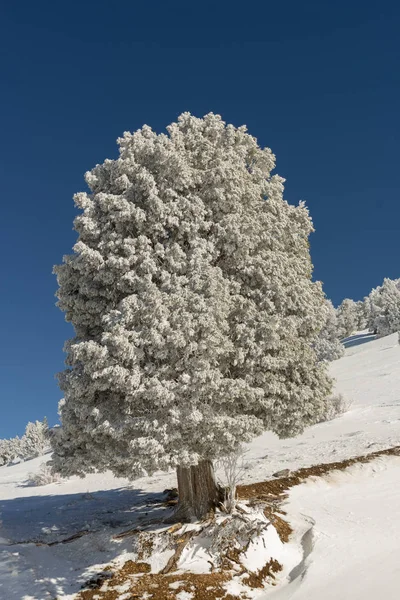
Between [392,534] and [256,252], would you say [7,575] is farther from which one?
[256,252]

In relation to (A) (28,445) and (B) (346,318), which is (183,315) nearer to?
(A) (28,445)

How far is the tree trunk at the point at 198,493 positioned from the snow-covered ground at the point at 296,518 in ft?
5.25

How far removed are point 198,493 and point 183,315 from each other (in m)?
5.16

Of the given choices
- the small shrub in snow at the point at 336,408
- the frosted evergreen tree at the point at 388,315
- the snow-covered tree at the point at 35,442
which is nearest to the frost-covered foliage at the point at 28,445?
the snow-covered tree at the point at 35,442

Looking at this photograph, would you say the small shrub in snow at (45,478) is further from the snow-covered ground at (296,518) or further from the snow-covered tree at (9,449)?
the snow-covered tree at (9,449)

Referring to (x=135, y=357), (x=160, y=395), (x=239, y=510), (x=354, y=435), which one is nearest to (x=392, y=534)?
(x=239, y=510)

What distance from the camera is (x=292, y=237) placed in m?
12.7

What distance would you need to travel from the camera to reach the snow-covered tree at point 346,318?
8650 centimetres

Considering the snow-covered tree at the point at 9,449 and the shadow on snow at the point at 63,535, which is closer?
the shadow on snow at the point at 63,535

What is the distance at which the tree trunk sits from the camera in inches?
448

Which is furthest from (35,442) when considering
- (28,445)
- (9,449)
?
(9,449)

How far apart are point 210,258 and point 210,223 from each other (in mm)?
1012

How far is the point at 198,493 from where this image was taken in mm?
11539

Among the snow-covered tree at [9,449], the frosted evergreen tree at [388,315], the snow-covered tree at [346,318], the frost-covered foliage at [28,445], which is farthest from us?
the snow-covered tree at [346,318]
